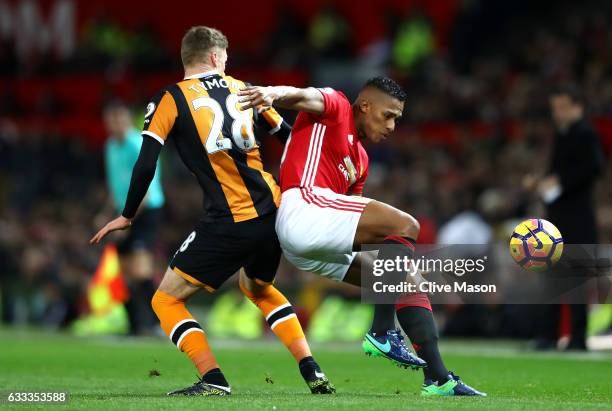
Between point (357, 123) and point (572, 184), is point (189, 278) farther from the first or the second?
point (572, 184)

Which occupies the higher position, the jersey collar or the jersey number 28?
the jersey collar

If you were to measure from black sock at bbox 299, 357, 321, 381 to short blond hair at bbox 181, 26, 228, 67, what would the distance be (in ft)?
6.27

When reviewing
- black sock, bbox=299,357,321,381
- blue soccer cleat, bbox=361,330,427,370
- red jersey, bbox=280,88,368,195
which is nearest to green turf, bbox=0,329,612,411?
black sock, bbox=299,357,321,381

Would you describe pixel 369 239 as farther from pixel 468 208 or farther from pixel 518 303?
pixel 468 208

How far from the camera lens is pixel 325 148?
21.9ft

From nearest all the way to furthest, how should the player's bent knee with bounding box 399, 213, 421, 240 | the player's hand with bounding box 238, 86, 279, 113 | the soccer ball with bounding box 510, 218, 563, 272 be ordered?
1. the player's hand with bounding box 238, 86, 279, 113
2. the player's bent knee with bounding box 399, 213, 421, 240
3. the soccer ball with bounding box 510, 218, 563, 272

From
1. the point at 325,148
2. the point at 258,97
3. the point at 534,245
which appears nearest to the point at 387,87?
the point at 325,148

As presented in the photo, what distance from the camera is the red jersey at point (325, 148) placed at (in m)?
6.64

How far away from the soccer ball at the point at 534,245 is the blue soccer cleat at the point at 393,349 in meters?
1.17

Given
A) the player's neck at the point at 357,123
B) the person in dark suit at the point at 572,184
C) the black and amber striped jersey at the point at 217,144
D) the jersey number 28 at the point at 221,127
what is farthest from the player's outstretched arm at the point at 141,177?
the person in dark suit at the point at 572,184

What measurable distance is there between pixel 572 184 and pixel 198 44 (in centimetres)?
475

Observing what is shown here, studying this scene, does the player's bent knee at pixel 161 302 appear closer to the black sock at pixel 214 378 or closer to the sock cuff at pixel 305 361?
the black sock at pixel 214 378

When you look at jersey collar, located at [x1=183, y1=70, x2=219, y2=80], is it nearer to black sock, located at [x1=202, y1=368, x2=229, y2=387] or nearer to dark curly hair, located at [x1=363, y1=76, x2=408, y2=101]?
dark curly hair, located at [x1=363, y1=76, x2=408, y2=101]

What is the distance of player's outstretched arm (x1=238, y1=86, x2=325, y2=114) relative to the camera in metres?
6.26
